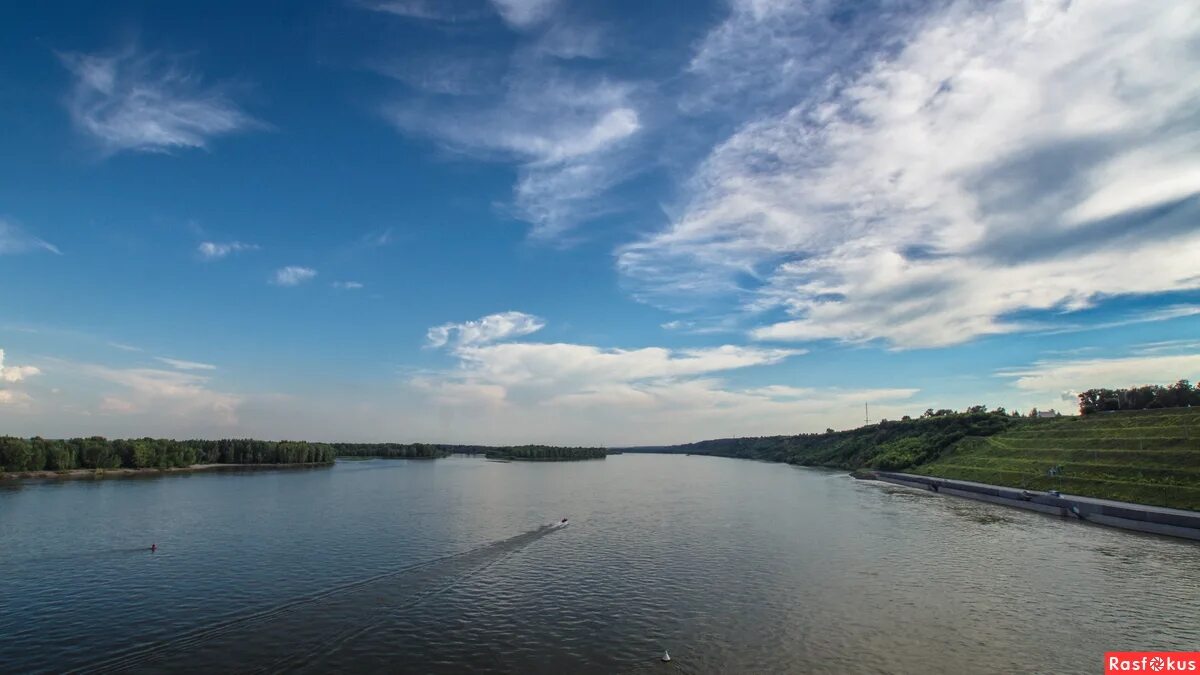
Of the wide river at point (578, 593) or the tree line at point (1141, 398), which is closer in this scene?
the wide river at point (578, 593)

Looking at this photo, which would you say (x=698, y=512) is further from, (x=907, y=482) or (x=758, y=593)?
(x=907, y=482)

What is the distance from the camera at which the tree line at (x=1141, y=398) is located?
435ft

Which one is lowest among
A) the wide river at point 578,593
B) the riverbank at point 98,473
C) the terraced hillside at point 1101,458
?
the riverbank at point 98,473

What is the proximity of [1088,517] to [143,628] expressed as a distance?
99.8 meters

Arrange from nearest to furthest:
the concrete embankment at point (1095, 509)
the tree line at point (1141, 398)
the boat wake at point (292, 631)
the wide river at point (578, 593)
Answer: the boat wake at point (292, 631) → the wide river at point (578, 593) → the concrete embankment at point (1095, 509) → the tree line at point (1141, 398)

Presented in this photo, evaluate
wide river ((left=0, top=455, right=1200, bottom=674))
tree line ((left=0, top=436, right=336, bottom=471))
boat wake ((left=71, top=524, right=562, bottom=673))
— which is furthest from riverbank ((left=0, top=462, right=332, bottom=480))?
boat wake ((left=71, top=524, right=562, bottom=673))

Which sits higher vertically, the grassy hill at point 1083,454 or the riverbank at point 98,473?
the grassy hill at point 1083,454

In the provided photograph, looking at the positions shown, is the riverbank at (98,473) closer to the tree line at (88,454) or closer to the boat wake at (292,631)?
the tree line at (88,454)

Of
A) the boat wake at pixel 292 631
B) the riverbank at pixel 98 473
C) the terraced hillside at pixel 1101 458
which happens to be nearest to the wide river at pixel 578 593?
the boat wake at pixel 292 631

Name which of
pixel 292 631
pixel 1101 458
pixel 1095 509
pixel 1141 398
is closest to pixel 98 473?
pixel 292 631

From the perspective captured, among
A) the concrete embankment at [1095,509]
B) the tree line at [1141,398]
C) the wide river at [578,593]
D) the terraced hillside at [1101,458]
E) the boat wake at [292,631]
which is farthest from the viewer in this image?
the tree line at [1141,398]

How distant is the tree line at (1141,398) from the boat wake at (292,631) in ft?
562

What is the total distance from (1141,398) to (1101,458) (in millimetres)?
75865

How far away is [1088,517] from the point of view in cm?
7400
